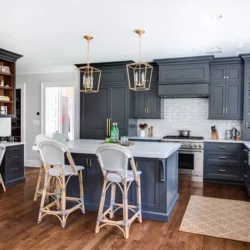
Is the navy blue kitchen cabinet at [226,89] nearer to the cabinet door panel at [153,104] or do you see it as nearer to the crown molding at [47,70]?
the cabinet door panel at [153,104]

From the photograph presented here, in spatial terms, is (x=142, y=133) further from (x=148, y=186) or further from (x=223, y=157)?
(x=148, y=186)

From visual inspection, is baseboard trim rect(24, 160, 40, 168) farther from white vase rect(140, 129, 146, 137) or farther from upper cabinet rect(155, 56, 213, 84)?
upper cabinet rect(155, 56, 213, 84)

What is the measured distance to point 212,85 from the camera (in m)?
Answer: 5.39

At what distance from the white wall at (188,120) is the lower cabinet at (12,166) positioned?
9.95 feet

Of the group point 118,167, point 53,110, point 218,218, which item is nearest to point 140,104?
point 53,110

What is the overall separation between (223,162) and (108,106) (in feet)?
9.07

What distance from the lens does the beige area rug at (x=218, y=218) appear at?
9.55ft

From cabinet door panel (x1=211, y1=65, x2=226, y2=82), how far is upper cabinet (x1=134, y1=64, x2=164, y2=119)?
121 cm

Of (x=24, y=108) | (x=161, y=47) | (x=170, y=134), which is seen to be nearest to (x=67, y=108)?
(x=24, y=108)

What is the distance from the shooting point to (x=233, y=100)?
5266mm

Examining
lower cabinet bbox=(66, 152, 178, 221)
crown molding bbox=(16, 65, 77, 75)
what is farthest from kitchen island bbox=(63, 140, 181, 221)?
crown molding bbox=(16, 65, 77, 75)

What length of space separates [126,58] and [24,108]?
3.29 metres

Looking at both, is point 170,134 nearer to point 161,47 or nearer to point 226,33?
point 161,47

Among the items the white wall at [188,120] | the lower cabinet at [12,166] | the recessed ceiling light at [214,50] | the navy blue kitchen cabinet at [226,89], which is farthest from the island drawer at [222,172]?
the lower cabinet at [12,166]
